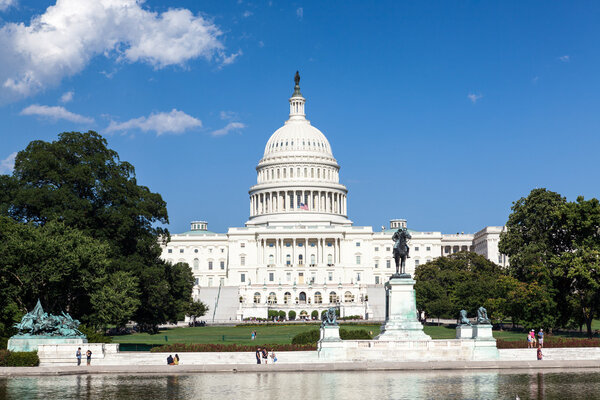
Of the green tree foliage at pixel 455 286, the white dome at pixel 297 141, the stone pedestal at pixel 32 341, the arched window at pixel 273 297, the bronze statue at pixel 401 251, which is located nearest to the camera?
the stone pedestal at pixel 32 341

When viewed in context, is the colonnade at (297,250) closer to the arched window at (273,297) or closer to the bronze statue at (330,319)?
the arched window at (273,297)

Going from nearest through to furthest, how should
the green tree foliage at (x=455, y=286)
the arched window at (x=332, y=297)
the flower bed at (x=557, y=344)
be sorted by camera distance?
the flower bed at (x=557, y=344) < the green tree foliage at (x=455, y=286) < the arched window at (x=332, y=297)

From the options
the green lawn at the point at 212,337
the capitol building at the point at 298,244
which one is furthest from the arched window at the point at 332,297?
the green lawn at the point at 212,337

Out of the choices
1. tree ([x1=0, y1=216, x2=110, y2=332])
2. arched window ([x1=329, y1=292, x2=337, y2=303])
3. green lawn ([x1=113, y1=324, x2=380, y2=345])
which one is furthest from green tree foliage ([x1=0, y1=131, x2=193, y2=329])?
arched window ([x1=329, y1=292, x2=337, y2=303])

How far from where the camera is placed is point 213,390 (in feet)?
89.4

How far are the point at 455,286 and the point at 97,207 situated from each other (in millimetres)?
44133

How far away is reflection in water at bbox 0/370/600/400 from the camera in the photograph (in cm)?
2547

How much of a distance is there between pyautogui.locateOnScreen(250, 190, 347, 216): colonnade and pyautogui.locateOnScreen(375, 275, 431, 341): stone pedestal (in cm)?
11711

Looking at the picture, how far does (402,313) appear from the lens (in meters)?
38.5

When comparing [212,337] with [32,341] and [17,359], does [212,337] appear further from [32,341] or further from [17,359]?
[17,359]

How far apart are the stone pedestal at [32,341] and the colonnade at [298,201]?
389ft

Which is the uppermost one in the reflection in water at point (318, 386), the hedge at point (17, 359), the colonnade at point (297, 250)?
the colonnade at point (297, 250)

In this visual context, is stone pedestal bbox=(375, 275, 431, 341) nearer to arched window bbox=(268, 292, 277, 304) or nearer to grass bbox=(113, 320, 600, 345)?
grass bbox=(113, 320, 600, 345)

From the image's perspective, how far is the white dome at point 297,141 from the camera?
162m
